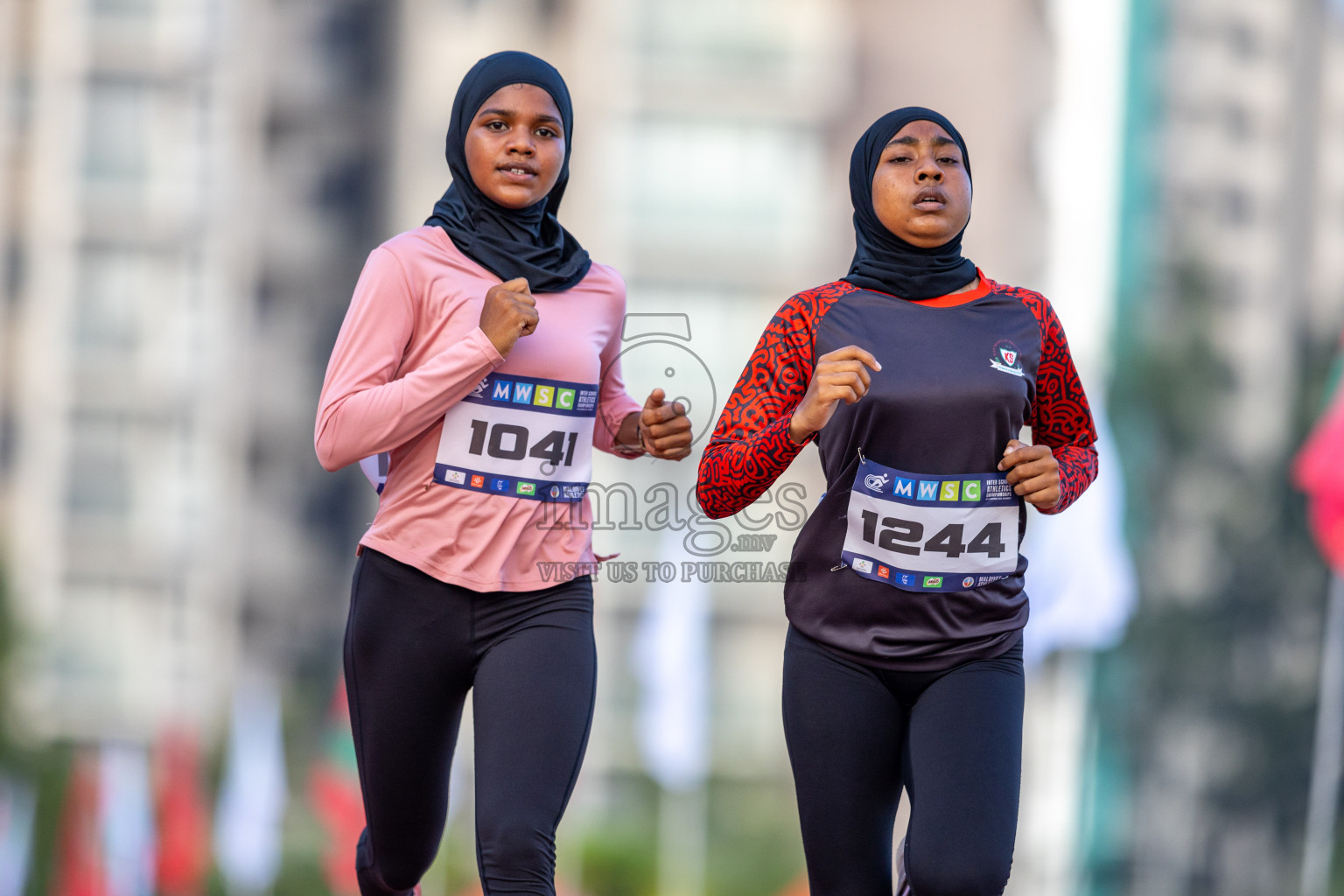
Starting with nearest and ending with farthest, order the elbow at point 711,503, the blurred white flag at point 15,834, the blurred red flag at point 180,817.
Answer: the elbow at point 711,503 < the blurred white flag at point 15,834 < the blurred red flag at point 180,817

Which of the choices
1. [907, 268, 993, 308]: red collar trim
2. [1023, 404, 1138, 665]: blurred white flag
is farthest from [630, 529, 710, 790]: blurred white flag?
[907, 268, 993, 308]: red collar trim

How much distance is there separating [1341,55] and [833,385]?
2335 cm

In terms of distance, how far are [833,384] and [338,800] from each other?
13.4 m

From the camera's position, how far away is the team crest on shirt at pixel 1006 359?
3.13 meters

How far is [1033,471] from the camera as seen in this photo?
10.0 feet

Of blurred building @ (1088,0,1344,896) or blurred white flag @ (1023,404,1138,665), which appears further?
blurred building @ (1088,0,1344,896)

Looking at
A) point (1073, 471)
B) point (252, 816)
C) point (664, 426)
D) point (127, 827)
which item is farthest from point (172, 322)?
point (1073, 471)

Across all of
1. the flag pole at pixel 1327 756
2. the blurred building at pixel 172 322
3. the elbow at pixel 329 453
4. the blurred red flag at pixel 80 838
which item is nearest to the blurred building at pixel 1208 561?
the flag pole at pixel 1327 756

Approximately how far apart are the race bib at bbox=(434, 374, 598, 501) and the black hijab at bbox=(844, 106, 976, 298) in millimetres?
631

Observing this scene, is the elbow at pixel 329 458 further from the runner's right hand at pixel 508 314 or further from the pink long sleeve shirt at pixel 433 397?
the runner's right hand at pixel 508 314

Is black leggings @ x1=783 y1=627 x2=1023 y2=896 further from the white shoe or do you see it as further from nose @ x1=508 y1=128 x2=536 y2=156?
nose @ x1=508 y1=128 x2=536 y2=156

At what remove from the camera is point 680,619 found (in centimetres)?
1647

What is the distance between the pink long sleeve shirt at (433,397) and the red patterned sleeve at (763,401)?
33 cm

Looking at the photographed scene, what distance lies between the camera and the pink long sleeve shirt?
318 cm
